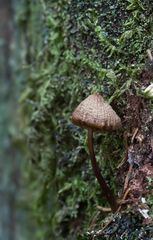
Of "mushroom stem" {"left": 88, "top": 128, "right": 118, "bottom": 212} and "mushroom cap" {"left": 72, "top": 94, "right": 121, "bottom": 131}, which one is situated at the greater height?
"mushroom cap" {"left": 72, "top": 94, "right": 121, "bottom": 131}

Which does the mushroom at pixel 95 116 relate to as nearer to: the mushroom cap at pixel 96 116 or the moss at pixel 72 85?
the mushroom cap at pixel 96 116

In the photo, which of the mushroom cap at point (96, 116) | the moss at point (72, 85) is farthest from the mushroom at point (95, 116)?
the moss at point (72, 85)

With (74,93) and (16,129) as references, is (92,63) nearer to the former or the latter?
(74,93)

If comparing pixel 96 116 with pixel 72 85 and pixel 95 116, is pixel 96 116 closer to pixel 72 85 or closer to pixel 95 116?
pixel 95 116

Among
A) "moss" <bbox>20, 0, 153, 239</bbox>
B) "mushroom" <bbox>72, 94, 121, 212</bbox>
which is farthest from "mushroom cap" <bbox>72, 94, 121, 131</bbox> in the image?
"moss" <bbox>20, 0, 153, 239</bbox>

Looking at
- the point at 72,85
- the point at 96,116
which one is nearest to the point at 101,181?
the point at 96,116

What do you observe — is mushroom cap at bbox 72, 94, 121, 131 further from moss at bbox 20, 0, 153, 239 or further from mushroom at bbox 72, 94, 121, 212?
moss at bbox 20, 0, 153, 239
